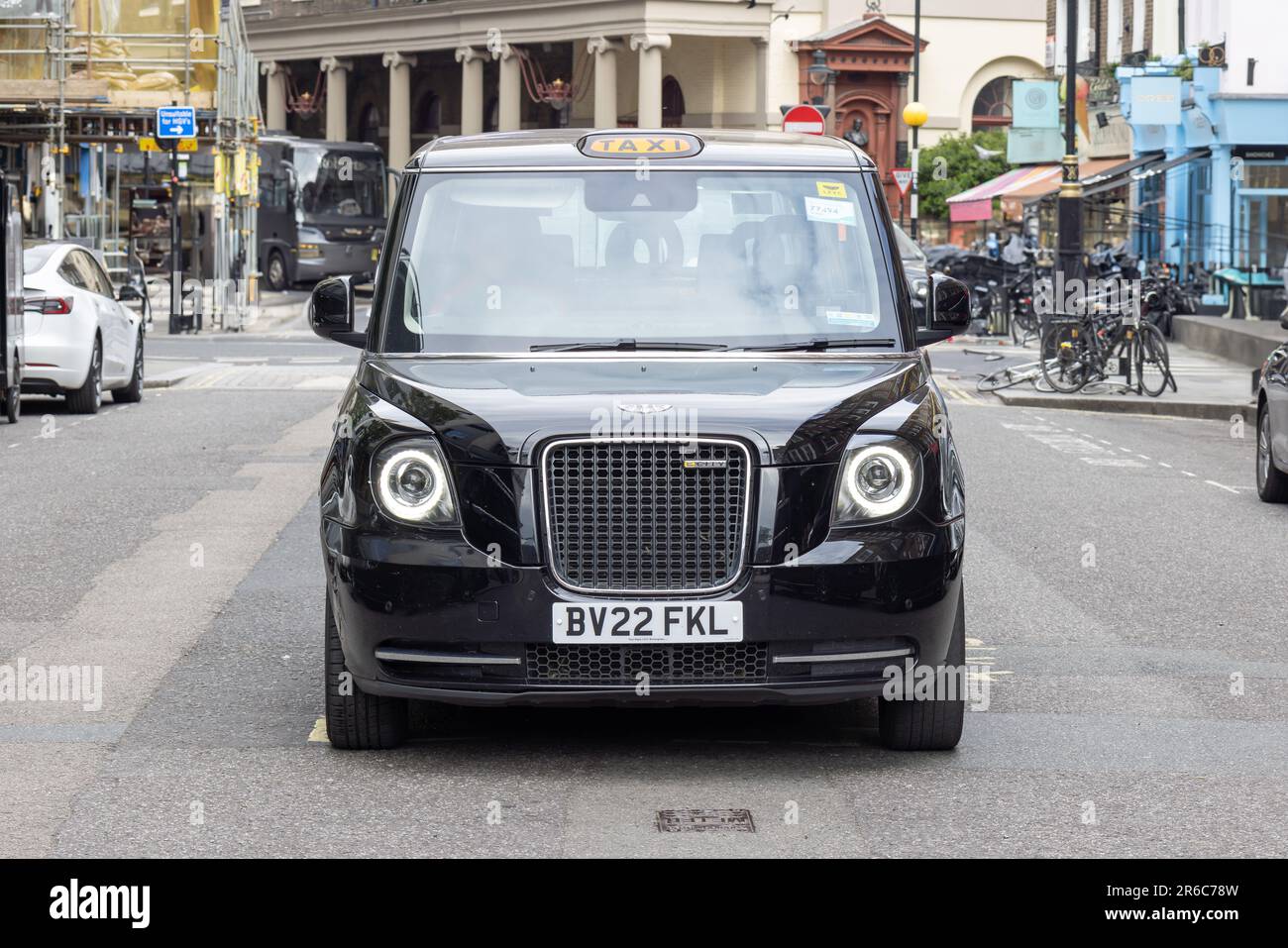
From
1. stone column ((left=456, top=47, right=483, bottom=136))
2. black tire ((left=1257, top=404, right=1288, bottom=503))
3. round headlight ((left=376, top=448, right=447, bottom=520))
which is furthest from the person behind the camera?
stone column ((left=456, top=47, right=483, bottom=136))

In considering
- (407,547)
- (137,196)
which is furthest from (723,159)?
(137,196)

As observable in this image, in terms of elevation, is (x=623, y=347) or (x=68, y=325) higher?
(x=623, y=347)

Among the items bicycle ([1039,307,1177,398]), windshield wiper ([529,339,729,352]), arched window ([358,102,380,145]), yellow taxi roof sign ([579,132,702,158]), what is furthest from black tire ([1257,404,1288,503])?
arched window ([358,102,380,145])

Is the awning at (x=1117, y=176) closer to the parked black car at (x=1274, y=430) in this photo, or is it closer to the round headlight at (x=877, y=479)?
Result: the parked black car at (x=1274, y=430)

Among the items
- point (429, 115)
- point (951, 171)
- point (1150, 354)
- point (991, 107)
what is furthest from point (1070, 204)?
point (429, 115)

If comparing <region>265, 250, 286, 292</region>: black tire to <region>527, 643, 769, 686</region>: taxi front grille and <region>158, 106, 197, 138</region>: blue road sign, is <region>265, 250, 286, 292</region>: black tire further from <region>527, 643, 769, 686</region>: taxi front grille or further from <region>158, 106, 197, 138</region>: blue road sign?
<region>527, 643, 769, 686</region>: taxi front grille

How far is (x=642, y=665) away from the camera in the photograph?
20.4 feet

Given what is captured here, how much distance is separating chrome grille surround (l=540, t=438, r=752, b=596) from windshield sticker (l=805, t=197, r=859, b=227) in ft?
4.77

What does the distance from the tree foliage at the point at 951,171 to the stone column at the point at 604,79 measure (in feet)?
30.6

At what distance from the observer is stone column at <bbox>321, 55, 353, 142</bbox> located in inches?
2724

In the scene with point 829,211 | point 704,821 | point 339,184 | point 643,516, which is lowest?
point 704,821

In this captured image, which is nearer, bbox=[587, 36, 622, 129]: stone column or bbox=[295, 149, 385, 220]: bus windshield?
bbox=[295, 149, 385, 220]: bus windshield

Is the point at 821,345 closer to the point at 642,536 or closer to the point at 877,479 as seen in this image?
the point at 877,479

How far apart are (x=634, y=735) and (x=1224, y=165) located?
32.8 meters
